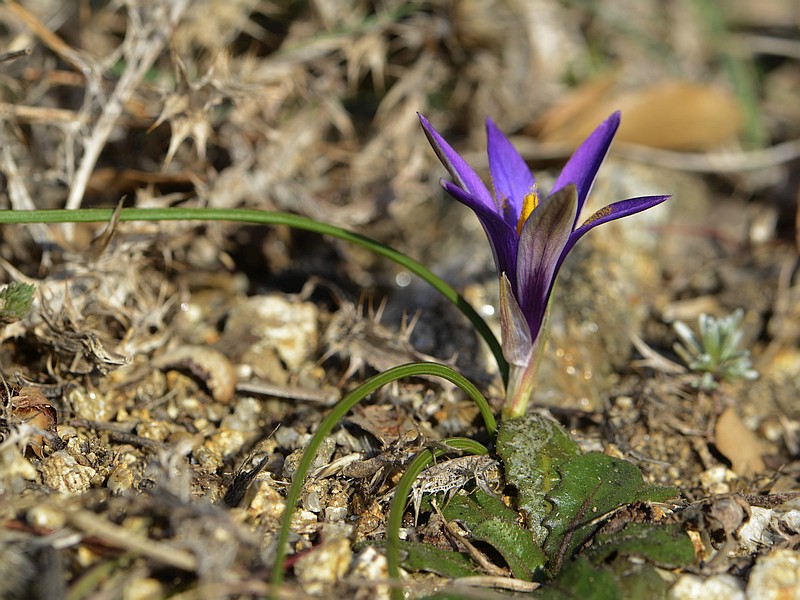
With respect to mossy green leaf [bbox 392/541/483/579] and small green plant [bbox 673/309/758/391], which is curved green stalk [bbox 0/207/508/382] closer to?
mossy green leaf [bbox 392/541/483/579]

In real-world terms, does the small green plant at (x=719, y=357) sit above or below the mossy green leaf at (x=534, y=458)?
above

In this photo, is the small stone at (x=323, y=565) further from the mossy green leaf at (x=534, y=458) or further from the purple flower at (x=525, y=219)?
the purple flower at (x=525, y=219)

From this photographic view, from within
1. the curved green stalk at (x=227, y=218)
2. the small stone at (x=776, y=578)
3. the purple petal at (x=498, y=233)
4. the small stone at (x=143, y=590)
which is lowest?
the small stone at (x=143, y=590)

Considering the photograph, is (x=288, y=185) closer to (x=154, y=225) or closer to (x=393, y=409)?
(x=154, y=225)

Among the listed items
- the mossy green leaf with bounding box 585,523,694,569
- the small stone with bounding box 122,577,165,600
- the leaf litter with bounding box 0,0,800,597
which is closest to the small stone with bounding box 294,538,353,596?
the leaf litter with bounding box 0,0,800,597

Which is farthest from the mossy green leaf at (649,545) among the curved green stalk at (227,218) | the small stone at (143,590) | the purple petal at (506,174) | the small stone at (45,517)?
the small stone at (45,517)

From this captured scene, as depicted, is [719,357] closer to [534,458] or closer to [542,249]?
[534,458]

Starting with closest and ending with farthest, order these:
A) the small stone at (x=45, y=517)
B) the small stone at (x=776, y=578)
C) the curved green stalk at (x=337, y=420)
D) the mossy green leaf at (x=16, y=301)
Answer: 1. the curved green stalk at (x=337, y=420)
2. the small stone at (x=45, y=517)
3. the small stone at (x=776, y=578)
4. the mossy green leaf at (x=16, y=301)
